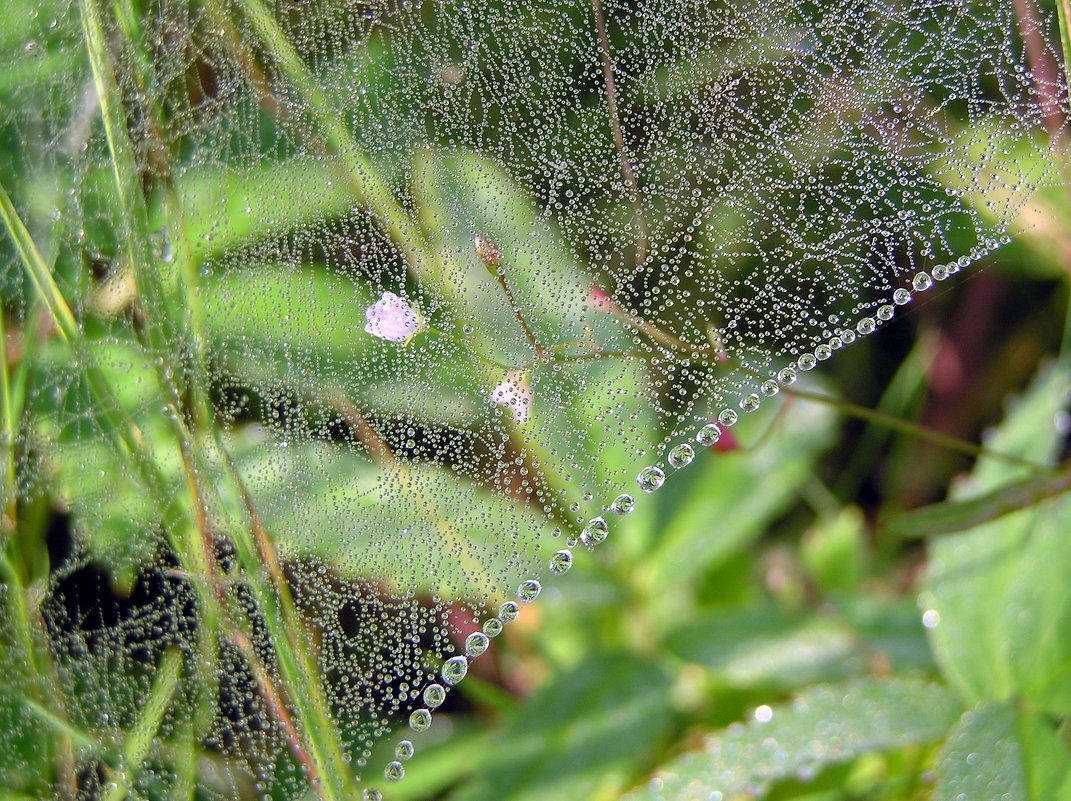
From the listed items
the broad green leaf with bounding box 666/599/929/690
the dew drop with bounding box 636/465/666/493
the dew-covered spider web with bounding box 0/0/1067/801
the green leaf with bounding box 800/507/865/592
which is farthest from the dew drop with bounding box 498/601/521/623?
the green leaf with bounding box 800/507/865/592

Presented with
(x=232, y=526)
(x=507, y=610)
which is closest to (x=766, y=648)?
(x=507, y=610)

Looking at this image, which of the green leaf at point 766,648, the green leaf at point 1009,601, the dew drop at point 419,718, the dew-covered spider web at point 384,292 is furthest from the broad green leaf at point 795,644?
the dew drop at point 419,718

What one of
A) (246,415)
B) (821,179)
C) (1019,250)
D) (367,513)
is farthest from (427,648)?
(1019,250)

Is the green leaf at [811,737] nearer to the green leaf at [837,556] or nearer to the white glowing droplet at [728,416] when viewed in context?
the green leaf at [837,556]

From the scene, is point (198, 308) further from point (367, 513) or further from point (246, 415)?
point (367, 513)

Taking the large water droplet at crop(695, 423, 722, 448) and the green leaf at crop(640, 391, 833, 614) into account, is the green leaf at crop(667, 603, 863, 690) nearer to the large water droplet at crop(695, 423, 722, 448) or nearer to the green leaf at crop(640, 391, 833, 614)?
the green leaf at crop(640, 391, 833, 614)
